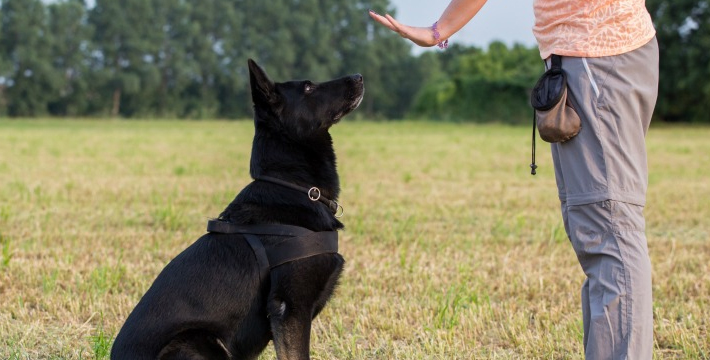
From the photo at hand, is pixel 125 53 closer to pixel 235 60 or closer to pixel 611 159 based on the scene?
pixel 235 60

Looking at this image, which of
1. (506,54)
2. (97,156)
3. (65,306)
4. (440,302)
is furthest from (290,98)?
(506,54)

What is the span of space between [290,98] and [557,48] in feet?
3.96

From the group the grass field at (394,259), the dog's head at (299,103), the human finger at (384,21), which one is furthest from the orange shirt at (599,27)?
the grass field at (394,259)

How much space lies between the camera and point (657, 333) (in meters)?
4.20

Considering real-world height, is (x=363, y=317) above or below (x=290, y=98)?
below

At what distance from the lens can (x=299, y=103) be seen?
3447 millimetres

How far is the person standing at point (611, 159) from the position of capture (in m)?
2.70

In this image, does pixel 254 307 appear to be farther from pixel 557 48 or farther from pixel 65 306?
pixel 65 306

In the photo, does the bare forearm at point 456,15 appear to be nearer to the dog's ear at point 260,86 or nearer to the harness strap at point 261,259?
the dog's ear at point 260,86

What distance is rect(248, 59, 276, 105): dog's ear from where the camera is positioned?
328 cm

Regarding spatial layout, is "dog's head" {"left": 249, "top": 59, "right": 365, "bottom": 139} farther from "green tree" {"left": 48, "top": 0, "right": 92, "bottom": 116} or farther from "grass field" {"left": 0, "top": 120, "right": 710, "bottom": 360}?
"green tree" {"left": 48, "top": 0, "right": 92, "bottom": 116}

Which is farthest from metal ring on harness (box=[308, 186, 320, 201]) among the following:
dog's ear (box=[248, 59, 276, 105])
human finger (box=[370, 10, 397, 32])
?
human finger (box=[370, 10, 397, 32])

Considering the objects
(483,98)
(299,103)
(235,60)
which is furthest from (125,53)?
(299,103)

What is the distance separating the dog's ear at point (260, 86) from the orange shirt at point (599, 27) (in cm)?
122
